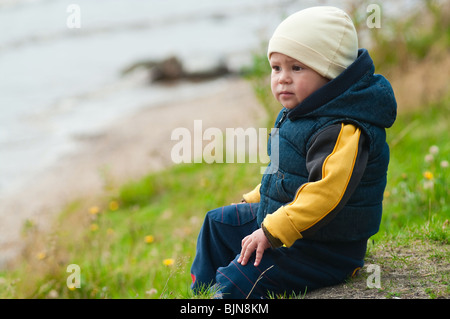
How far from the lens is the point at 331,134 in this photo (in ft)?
6.95

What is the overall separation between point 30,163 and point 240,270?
27.5 feet

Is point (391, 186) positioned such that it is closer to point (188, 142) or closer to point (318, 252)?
point (318, 252)

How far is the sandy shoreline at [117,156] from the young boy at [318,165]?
4.01 metres

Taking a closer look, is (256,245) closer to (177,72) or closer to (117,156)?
(117,156)

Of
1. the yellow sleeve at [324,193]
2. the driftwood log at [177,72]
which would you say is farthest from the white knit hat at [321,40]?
the driftwood log at [177,72]

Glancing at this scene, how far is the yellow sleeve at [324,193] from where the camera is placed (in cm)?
206

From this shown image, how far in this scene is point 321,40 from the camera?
219cm

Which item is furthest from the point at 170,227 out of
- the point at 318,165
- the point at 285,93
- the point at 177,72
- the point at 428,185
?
the point at 177,72

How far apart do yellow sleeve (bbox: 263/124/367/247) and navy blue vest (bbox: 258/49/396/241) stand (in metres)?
0.09

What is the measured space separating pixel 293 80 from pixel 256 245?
74 cm

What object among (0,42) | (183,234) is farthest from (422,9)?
(0,42)

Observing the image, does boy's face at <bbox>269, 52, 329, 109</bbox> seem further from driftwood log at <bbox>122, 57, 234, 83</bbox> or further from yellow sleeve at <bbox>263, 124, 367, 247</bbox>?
driftwood log at <bbox>122, 57, 234, 83</bbox>

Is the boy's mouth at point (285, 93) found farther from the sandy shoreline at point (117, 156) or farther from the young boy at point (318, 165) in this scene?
the sandy shoreline at point (117, 156)

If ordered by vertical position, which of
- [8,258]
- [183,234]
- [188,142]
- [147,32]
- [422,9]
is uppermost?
[147,32]
